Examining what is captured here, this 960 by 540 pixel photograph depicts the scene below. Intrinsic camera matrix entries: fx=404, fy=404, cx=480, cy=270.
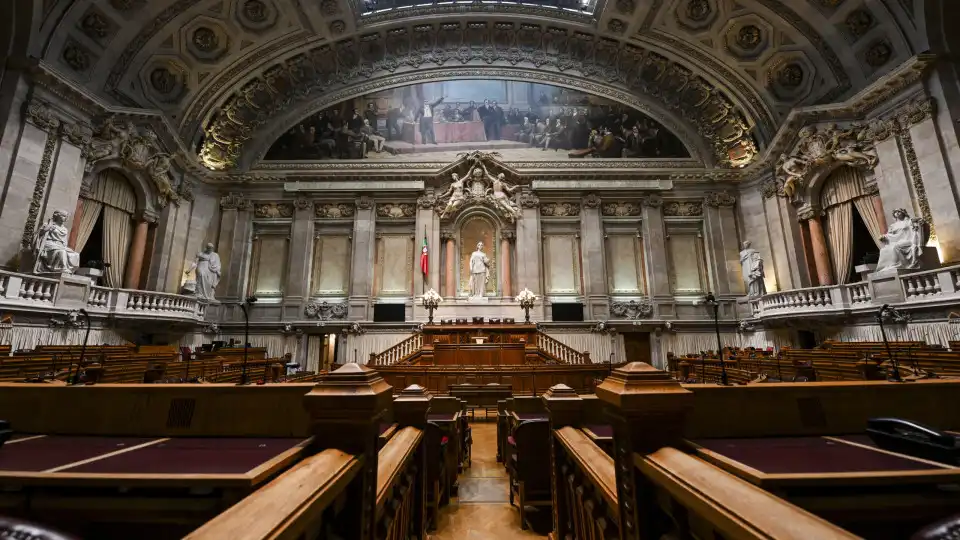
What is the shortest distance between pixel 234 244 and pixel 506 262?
10853 mm

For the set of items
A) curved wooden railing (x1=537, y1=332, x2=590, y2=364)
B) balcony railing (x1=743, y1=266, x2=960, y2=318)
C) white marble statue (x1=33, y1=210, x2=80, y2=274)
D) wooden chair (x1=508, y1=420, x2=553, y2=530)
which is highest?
white marble statue (x1=33, y1=210, x2=80, y2=274)

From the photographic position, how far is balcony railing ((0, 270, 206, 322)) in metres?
8.80

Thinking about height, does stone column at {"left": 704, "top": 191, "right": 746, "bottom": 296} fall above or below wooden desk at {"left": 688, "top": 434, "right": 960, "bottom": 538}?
above

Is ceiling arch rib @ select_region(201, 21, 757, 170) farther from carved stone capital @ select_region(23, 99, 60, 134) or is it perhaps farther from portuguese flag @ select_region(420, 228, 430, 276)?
portuguese flag @ select_region(420, 228, 430, 276)

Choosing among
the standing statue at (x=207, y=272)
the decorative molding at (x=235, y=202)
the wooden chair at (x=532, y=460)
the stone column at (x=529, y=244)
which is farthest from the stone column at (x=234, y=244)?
the wooden chair at (x=532, y=460)

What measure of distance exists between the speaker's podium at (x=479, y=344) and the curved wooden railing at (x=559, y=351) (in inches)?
9.0

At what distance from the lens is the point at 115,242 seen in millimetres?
13039

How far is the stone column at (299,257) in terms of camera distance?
51.5ft

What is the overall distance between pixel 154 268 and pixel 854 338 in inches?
866

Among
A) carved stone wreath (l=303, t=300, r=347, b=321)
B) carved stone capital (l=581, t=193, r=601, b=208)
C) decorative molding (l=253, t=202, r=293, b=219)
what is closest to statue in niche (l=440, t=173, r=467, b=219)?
carved stone capital (l=581, t=193, r=601, b=208)

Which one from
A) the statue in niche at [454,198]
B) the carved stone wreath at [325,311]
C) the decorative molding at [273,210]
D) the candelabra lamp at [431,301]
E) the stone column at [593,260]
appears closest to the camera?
the candelabra lamp at [431,301]

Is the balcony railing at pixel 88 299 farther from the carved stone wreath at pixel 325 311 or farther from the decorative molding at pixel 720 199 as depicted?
the decorative molding at pixel 720 199

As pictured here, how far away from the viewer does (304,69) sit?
16969 millimetres

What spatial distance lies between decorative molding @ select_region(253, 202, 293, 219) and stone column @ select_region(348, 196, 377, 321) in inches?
111
